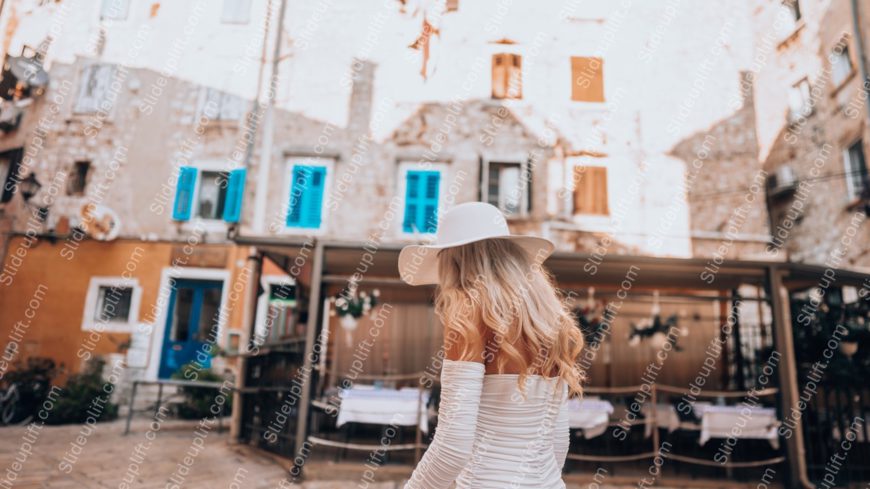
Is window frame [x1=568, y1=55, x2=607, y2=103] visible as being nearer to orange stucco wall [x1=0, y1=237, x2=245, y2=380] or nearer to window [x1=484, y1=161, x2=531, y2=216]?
window [x1=484, y1=161, x2=531, y2=216]

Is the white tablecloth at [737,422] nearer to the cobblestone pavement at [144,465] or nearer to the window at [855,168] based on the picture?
the cobblestone pavement at [144,465]

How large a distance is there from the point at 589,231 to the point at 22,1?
43.4 ft

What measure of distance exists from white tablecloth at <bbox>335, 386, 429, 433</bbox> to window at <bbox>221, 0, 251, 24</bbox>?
35.0 ft

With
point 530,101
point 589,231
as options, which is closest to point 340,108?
point 530,101

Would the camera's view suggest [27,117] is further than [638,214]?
Yes

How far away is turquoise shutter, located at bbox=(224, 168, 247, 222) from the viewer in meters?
11.6

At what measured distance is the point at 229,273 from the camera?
1177cm

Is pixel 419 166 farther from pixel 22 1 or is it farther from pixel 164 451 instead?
pixel 22 1

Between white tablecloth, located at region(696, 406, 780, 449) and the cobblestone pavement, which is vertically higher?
white tablecloth, located at region(696, 406, 780, 449)

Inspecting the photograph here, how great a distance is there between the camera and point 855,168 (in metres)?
10.6

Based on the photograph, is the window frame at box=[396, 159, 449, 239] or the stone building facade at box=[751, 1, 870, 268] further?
the window frame at box=[396, 159, 449, 239]

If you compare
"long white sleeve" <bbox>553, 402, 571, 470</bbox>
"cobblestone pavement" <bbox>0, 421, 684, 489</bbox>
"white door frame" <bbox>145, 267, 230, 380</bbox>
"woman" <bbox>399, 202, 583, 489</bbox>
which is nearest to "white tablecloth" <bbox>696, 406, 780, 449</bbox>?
"cobblestone pavement" <bbox>0, 421, 684, 489</bbox>

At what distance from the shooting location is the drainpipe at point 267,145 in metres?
11.7

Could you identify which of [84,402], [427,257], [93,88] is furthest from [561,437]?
[93,88]
